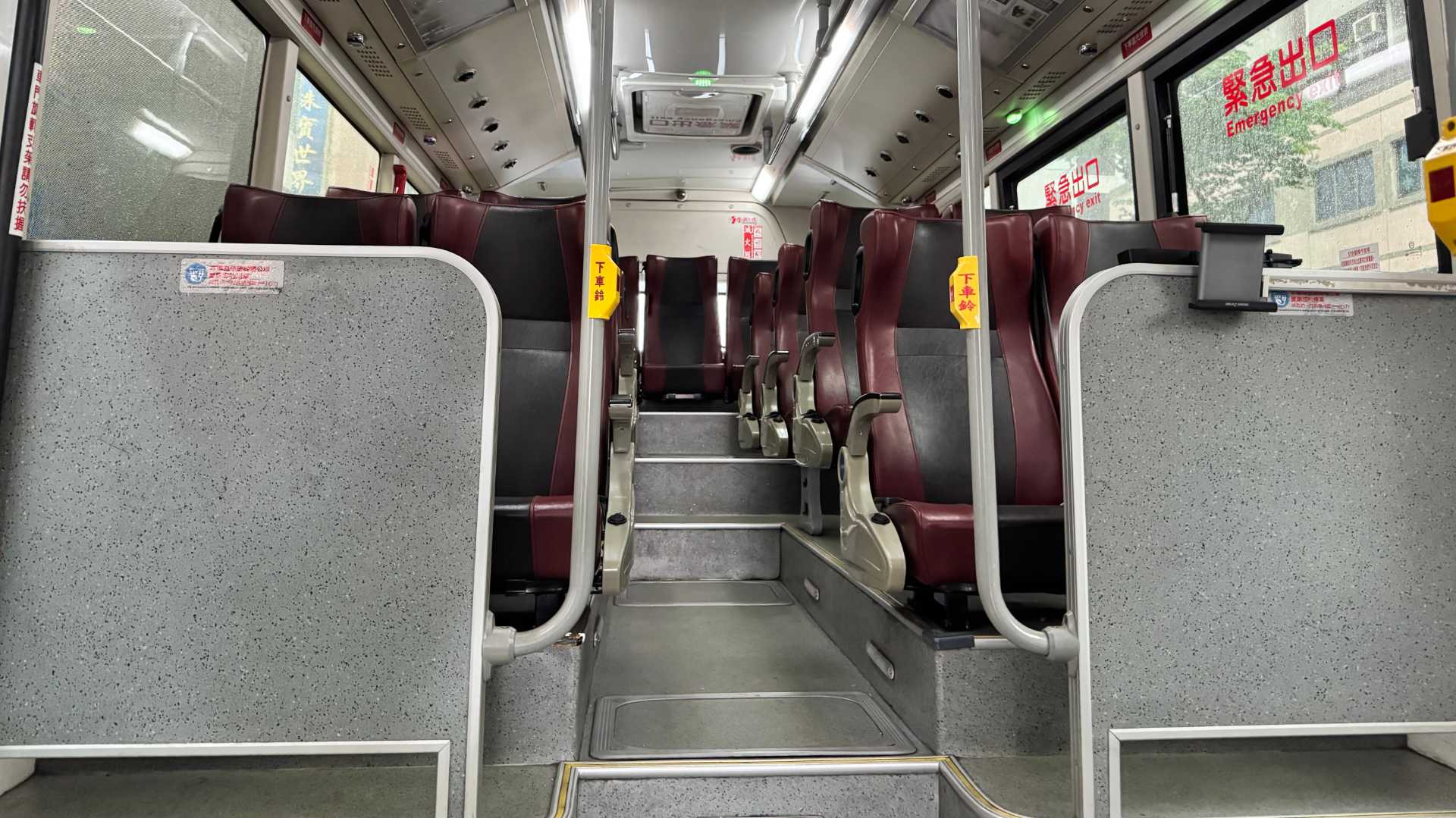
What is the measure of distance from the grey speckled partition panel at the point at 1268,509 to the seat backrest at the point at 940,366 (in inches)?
27.0

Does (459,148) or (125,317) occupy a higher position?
(459,148)

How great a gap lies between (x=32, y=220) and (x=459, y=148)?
13.8 feet

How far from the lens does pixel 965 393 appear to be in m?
2.06

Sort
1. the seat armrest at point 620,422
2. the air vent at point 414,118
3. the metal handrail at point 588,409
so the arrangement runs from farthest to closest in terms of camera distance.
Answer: the air vent at point 414,118 → the seat armrest at point 620,422 → the metal handrail at point 588,409

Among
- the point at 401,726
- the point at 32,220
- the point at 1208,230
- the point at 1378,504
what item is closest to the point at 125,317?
the point at 401,726

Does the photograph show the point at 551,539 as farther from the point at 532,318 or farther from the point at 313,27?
the point at 313,27

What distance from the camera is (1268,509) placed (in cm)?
121

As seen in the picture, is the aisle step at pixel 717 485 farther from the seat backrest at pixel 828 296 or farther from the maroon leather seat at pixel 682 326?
the maroon leather seat at pixel 682 326

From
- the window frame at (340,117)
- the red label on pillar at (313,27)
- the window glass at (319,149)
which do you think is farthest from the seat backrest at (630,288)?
the red label on pillar at (313,27)

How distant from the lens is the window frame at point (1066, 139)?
12.6 feet

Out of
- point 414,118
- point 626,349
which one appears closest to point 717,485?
point 626,349

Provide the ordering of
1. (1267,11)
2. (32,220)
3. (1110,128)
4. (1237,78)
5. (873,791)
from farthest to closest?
(1110,128) → (1237,78) → (1267,11) → (32,220) → (873,791)

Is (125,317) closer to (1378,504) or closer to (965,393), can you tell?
(965,393)

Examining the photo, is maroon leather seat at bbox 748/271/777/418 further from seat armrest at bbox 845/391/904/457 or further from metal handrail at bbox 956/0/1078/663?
metal handrail at bbox 956/0/1078/663
